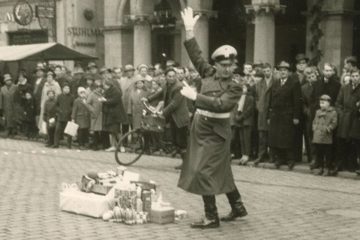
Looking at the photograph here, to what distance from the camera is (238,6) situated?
24562 mm

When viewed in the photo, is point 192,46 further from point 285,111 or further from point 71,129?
point 71,129

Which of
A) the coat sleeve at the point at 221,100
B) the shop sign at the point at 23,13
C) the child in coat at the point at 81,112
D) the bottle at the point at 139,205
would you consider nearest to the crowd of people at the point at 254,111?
the child in coat at the point at 81,112

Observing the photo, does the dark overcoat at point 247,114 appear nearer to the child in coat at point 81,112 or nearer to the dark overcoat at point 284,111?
the dark overcoat at point 284,111

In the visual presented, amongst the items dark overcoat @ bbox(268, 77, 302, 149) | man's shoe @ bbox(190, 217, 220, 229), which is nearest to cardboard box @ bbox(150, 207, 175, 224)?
man's shoe @ bbox(190, 217, 220, 229)

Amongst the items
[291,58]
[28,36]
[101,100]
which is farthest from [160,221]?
[28,36]

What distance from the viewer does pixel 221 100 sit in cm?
822

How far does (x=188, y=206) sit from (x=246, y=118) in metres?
4.99

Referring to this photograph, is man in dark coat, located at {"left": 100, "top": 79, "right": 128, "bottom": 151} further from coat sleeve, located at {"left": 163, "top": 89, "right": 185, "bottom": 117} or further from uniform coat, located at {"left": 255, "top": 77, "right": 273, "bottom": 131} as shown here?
uniform coat, located at {"left": 255, "top": 77, "right": 273, "bottom": 131}

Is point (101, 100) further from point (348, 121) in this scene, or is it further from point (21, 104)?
point (348, 121)

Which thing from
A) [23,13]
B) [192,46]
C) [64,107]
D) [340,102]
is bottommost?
[64,107]

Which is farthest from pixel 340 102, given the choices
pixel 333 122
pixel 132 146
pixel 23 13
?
pixel 23 13

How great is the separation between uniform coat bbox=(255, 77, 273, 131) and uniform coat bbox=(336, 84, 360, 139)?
1589 mm

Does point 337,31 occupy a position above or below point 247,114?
above

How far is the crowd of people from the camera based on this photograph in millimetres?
13117
